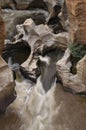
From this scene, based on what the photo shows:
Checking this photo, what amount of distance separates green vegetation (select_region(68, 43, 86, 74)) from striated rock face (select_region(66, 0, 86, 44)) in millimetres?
218

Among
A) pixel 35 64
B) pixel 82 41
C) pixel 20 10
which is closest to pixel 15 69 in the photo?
pixel 35 64

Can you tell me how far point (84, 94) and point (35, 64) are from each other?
281cm

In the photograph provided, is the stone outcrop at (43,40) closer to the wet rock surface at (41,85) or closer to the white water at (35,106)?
the wet rock surface at (41,85)

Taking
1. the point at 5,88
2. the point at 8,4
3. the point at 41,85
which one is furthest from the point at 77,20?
the point at 8,4

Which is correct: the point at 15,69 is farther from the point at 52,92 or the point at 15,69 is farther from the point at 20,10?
the point at 20,10

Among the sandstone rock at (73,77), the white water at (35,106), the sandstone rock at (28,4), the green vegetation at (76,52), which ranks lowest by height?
the white water at (35,106)

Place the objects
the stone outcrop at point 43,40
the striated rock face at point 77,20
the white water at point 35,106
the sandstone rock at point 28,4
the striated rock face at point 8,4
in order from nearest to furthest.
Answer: the white water at point 35,106, the striated rock face at point 77,20, the stone outcrop at point 43,40, the sandstone rock at point 28,4, the striated rock face at point 8,4

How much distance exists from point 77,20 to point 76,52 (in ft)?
4.18

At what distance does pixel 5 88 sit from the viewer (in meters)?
9.78

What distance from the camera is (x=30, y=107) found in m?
10.7

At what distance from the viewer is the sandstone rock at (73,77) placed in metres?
10.8

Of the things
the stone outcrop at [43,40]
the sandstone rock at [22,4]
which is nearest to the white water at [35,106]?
the stone outcrop at [43,40]

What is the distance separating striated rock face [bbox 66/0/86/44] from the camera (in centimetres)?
1089

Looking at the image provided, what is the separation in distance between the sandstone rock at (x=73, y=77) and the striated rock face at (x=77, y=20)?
1.18 metres
